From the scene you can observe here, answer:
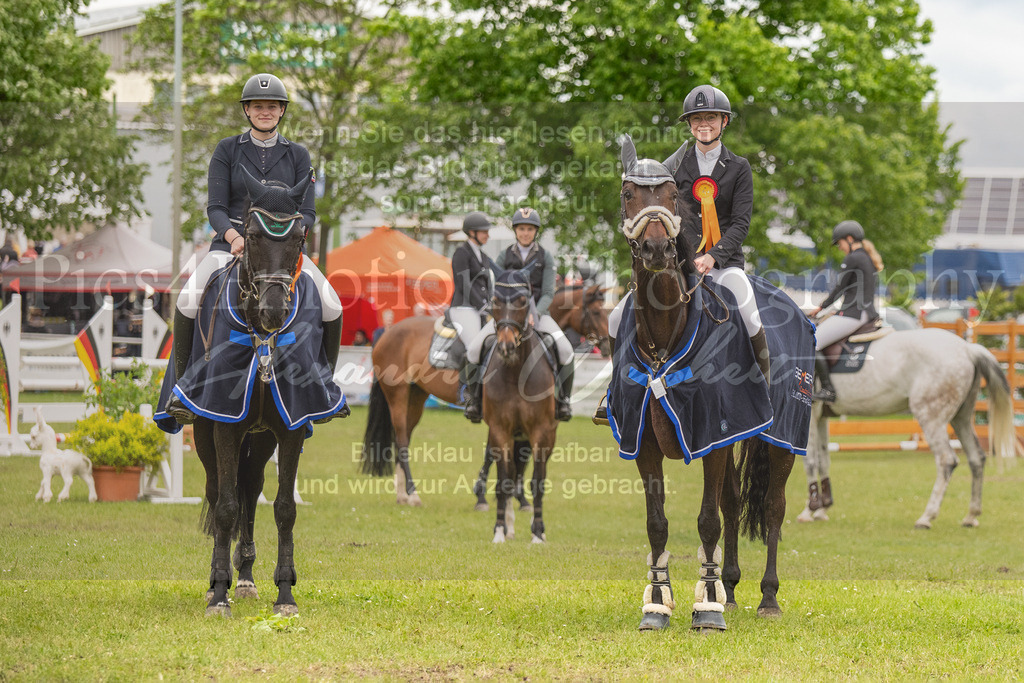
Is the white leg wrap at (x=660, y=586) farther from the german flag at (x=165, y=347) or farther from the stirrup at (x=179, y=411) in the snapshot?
the german flag at (x=165, y=347)

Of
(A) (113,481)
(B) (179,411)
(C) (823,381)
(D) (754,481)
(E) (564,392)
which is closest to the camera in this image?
(B) (179,411)

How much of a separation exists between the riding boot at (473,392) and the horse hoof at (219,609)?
16.7 feet

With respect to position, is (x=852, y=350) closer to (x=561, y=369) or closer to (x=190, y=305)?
(x=561, y=369)

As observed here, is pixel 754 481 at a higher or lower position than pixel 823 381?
lower

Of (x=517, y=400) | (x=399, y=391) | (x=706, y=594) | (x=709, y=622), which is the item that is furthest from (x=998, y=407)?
(x=709, y=622)

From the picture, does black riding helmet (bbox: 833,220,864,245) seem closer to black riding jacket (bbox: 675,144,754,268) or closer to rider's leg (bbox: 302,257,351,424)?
black riding jacket (bbox: 675,144,754,268)

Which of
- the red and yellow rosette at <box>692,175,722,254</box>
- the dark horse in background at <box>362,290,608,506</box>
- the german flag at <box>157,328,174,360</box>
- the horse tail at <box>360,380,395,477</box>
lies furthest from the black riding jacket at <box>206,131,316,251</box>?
the horse tail at <box>360,380,395,477</box>

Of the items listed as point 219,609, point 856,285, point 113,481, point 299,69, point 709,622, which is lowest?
point 113,481

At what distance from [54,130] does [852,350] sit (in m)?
19.2

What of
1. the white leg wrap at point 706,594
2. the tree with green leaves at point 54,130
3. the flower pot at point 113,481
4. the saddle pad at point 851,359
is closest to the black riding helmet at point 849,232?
the saddle pad at point 851,359

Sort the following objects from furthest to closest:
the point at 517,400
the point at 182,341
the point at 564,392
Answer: the point at 564,392, the point at 517,400, the point at 182,341

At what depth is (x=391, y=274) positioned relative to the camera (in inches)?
1176

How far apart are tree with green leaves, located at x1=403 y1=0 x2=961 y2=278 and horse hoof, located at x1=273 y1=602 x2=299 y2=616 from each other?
1858 cm

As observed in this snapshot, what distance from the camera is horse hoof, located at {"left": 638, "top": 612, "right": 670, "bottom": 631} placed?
6309mm
